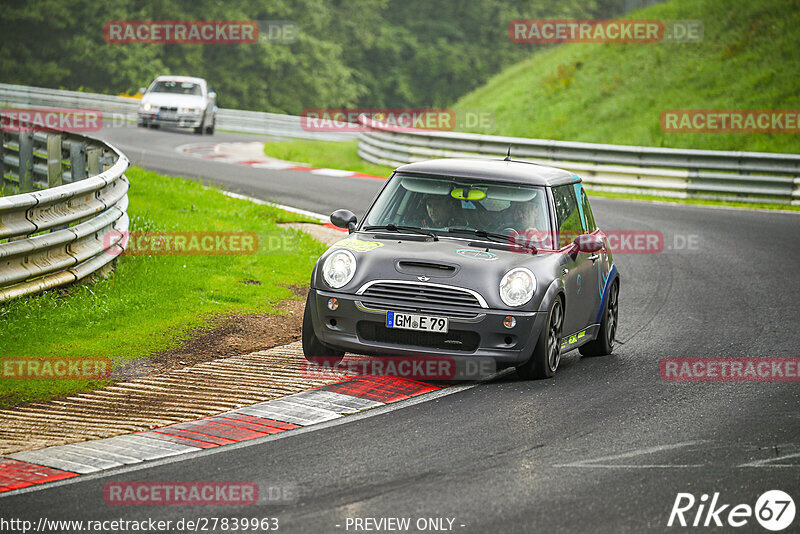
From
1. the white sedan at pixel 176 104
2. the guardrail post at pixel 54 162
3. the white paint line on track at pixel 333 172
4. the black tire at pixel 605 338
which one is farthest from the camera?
the white sedan at pixel 176 104

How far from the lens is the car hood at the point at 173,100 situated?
111 ft

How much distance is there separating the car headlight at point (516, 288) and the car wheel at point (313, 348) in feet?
4.58

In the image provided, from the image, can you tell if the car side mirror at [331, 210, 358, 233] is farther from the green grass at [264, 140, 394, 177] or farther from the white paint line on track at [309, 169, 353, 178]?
the green grass at [264, 140, 394, 177]

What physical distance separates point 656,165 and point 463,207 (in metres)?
16.0

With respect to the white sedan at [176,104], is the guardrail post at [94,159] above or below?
below

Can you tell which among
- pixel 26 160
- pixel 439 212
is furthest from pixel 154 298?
pixel 26 160

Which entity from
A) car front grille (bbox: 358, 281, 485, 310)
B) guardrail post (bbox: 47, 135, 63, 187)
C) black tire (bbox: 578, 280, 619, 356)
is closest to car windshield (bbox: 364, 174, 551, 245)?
car front grille (bbox: 358, 281, 485, 310)

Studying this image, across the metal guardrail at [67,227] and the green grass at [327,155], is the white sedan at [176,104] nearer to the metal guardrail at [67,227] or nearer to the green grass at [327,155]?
the green grass at [327,155]

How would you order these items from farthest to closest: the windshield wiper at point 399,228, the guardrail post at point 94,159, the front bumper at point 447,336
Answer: the guardrail post at point 94,159, the windshield wiper at point 399,228, the front bumper at point 447,336

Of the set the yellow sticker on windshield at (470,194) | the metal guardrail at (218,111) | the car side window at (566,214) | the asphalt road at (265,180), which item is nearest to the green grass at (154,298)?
the yellow sticker on windshield at (470,194)

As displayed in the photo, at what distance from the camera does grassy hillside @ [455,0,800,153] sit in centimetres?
2973

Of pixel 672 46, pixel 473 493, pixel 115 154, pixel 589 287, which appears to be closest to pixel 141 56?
pixel 672 46

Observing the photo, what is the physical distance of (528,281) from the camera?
807cm

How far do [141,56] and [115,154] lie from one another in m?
41.6
